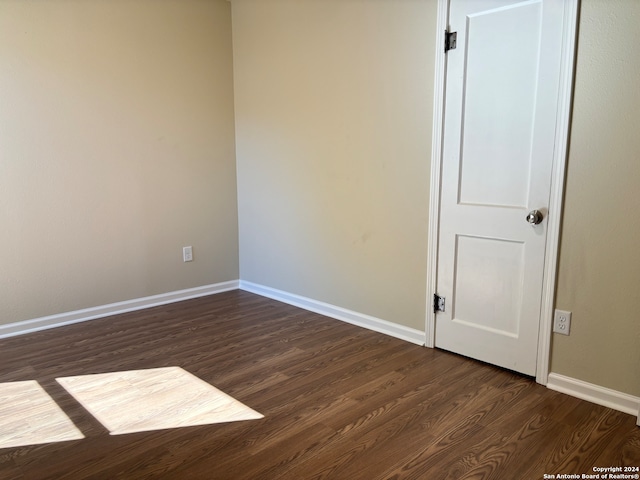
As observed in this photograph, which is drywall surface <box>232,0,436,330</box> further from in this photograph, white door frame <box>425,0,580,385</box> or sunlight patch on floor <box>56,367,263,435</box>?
sunlight patch on floor <box>56,367,263,435</box>

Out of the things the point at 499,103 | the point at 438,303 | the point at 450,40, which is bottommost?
the point at 438,303

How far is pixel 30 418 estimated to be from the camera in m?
2.17

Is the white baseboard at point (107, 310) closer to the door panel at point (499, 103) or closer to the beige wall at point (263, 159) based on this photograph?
the beige wall at point (263, 159)

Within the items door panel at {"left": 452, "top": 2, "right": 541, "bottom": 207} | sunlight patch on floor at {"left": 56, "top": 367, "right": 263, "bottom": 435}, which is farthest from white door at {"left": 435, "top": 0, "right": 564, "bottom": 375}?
sunlight patch on floor at {"left": 56, "top": 367, "right": 263, "bottom": 435}

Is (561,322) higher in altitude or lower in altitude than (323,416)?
higher

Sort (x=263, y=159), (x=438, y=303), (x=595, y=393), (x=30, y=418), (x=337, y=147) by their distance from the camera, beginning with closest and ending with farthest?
(x=30, y=418) < (x=595, y=393) < (x=438, y=303) < (x=337, y=147) < (x=263, y=159)

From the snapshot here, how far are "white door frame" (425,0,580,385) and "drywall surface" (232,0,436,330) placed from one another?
0.07 meters

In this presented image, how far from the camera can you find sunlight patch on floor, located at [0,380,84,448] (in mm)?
2016

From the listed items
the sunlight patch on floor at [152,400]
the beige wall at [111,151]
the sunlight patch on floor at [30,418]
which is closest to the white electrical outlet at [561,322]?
the sunlight patch on floor at [152,400]

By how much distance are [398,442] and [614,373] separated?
3.66 feet

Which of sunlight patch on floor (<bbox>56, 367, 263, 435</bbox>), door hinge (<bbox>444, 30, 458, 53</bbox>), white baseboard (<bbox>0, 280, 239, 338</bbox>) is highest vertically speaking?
door hinge (<bbox>444, 30, 458, 53</bbox>)

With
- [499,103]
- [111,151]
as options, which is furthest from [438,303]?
[111,151]

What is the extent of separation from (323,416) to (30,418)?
1322 mm

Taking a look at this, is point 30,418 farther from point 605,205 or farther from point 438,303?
point 605,205
